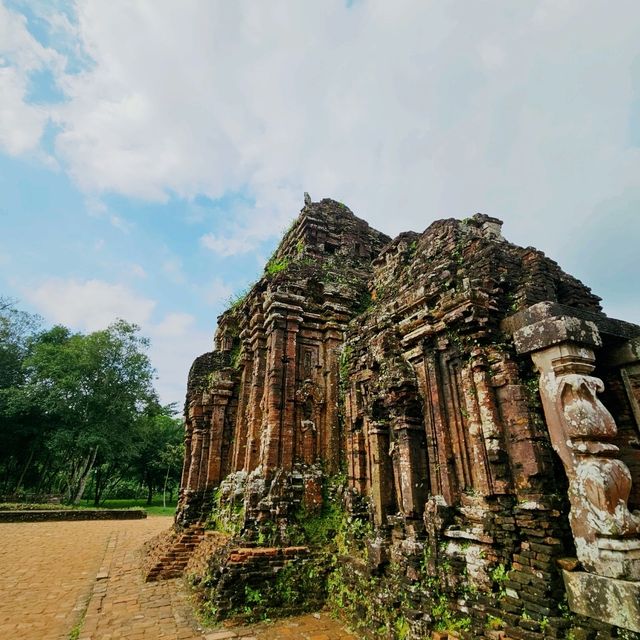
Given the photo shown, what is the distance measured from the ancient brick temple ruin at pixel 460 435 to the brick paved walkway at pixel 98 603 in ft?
3.57

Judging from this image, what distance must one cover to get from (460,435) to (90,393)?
32911 mm

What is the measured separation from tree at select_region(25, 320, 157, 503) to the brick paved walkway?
1676 centimetres

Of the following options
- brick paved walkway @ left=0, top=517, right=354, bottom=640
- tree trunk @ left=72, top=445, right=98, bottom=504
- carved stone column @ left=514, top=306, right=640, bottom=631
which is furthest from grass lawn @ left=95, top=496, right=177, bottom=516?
carved stone column @ left=514, top=306, right=640, bottom=631

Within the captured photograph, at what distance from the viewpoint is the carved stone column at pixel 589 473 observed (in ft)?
12.6

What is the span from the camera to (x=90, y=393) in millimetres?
31719

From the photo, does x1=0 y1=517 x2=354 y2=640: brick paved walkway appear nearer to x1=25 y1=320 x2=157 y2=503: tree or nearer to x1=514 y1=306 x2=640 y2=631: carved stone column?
x1=514 y1=306 x2=640 y2=631: carved stone column

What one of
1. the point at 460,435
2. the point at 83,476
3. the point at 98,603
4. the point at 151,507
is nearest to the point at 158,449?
the point at 151,507

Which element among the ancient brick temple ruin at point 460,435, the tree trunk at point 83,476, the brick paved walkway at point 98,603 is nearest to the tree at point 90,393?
the tree trunk at point 83,476

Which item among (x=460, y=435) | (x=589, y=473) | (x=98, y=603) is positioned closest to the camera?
(x=589, y=473)

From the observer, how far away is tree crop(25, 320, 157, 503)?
3000 cm

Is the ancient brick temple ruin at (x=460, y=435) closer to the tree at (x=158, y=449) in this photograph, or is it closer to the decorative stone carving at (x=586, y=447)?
the decorative stone carving at (x=586, y=447)

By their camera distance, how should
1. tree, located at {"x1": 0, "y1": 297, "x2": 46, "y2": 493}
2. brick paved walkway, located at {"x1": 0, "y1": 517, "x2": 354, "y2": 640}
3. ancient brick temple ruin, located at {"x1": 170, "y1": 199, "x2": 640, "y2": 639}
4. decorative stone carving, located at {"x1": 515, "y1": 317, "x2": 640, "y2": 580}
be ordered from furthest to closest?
tree, located at {"x1": 0, "y1": 297, "x2": 46, "y2": 493} < brick paved walkway, located at {"x1": 0, "y1": 517, "x2": 354, "y2": 640} < ancient brick temple ruin, located at {"x1": 170, "y1": 199, "x2": 640, "y2": 639} < decorative stone carving, located at {"x1": 515, "y1": 317, "x2": 640, "y2": 580}

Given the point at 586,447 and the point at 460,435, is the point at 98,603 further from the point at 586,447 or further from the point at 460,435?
the point at 586,447

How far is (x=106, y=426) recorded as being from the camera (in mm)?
31156
